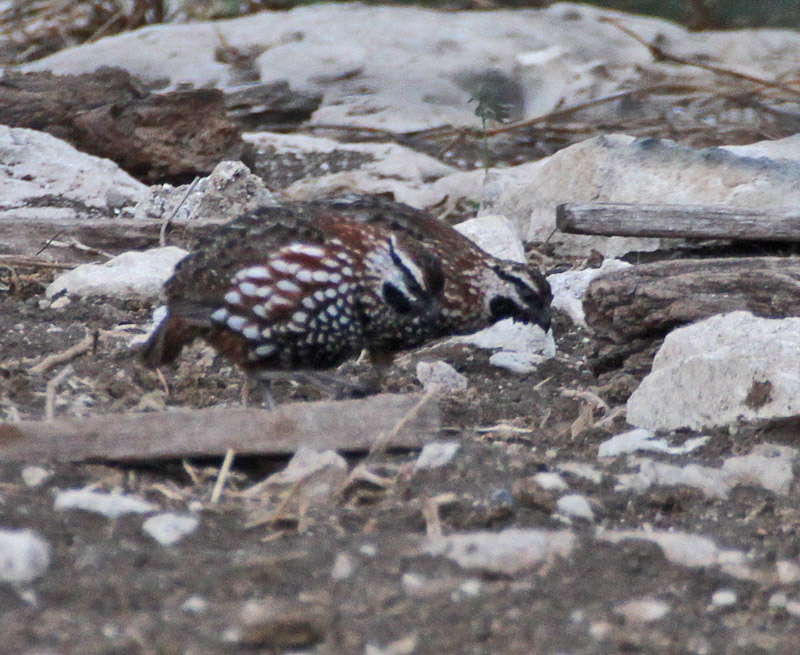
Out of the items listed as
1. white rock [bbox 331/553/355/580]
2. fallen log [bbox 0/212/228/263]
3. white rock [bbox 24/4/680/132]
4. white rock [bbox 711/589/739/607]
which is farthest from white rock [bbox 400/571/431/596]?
white rock [bbox 24/4/680/132]

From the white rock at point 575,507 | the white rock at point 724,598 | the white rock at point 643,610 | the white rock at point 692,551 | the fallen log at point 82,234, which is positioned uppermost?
the white rock at point 643,610

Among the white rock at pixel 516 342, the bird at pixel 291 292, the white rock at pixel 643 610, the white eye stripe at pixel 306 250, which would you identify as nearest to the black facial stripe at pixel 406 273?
the bird at pixel 291 292

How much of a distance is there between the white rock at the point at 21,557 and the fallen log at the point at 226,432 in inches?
19.0

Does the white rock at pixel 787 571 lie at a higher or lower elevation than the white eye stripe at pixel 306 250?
lower

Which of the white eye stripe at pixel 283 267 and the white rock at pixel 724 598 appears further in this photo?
the white eye stripe at pixel 283 267

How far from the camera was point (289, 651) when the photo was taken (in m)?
2.00

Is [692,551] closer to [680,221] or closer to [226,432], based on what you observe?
[226,432]

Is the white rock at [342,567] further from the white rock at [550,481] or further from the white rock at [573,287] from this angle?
the white rock at [573,287]

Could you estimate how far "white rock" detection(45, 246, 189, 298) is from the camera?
498 cm

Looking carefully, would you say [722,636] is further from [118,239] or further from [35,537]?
[118,239]

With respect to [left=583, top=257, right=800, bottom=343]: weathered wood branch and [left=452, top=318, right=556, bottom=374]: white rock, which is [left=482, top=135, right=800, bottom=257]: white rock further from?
[left=583, top=257, right=800, bottom=343]: weathered wood branch

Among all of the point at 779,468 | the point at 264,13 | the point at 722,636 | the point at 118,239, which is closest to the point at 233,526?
the point at 722,636

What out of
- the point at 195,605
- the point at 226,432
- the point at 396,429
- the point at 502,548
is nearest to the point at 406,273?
the point at 396,429

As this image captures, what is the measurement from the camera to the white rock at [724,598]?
2.37m
